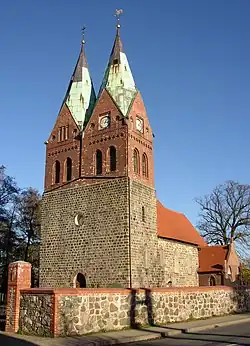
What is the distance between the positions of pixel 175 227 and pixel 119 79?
13028mm

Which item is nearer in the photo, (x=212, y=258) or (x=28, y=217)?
(x=212, y=258)

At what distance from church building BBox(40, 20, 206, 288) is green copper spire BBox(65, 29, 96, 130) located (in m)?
0.08

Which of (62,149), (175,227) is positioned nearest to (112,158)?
(62,149)

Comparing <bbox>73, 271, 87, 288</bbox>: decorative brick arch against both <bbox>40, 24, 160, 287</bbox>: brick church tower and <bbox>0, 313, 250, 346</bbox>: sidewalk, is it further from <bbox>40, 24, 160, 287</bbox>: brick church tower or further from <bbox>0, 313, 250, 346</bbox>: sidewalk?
<bbox>0, 313, 250, 346</bbox>: sidewalk

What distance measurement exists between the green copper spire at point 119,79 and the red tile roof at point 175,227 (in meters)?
9.22

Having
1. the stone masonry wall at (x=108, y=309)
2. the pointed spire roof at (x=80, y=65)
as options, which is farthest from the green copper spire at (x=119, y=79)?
the stone masonry wall at (x=108, y=309)

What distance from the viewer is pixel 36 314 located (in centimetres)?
1327

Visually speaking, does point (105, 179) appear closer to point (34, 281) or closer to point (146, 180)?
point (146, 180)

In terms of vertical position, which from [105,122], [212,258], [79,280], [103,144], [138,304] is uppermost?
[105,122]

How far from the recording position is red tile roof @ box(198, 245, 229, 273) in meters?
35.0

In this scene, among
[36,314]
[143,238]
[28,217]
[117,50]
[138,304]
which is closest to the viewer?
[36,314]

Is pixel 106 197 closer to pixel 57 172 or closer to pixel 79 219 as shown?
pixel 79 219

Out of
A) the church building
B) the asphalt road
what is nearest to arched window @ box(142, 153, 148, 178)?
the church building

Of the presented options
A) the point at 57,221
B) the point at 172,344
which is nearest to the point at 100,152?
the point at 57,221
